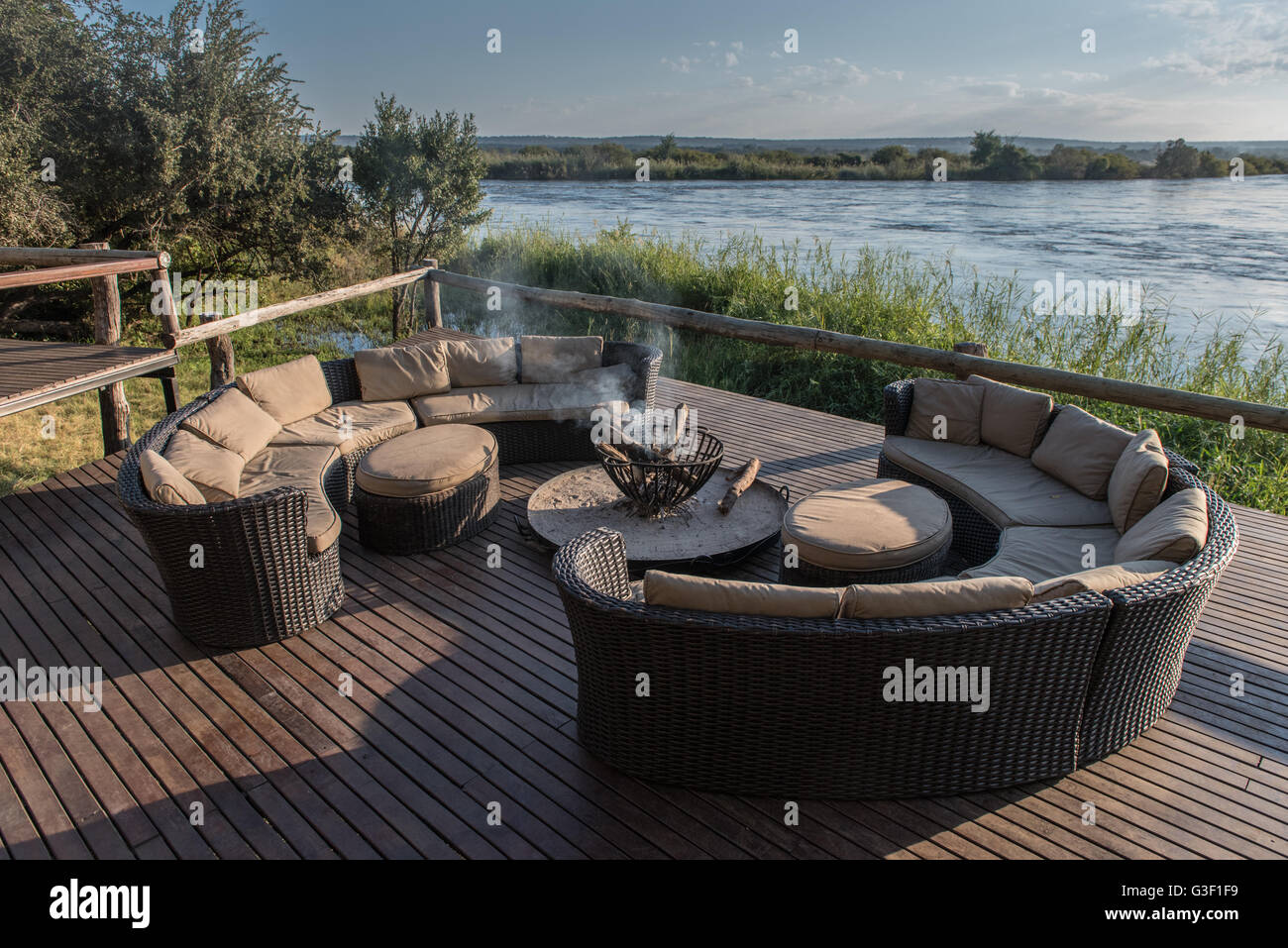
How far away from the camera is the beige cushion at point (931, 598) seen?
250 centimetres

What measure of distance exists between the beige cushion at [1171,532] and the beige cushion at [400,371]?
477cm

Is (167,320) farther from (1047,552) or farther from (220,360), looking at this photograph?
(1047,552)

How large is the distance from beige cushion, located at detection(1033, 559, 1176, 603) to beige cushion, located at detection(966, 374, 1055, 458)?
1.91 meters

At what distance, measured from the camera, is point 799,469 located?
5789 mm

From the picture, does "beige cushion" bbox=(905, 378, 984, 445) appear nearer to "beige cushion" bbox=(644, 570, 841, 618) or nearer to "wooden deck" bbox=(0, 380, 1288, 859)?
"wooden deck" bbox=(0, 380, 1288, 859)

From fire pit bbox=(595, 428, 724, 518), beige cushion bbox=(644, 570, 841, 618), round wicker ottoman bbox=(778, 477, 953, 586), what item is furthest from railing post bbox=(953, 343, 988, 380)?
beige cushion bbox=(644, 570, 841, 618)

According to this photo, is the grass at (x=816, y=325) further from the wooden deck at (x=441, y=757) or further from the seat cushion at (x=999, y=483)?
the wooden deck at (x=441, y=757)

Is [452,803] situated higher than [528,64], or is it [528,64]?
[528,64]

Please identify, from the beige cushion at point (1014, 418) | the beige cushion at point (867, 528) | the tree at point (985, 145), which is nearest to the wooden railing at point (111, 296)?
the beige cushion at point (867, 528)

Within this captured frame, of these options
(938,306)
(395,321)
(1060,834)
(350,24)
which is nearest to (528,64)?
(350,24)
